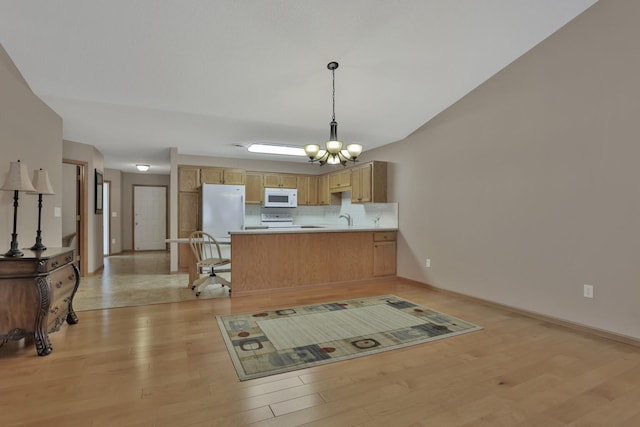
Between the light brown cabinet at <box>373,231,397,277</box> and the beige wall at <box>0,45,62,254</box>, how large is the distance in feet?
14.5

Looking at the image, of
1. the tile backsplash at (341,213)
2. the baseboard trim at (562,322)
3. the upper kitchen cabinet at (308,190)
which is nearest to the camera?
the baseboard trim at (562,322)

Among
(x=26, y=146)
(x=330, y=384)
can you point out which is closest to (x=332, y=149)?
(x=330, y=384)

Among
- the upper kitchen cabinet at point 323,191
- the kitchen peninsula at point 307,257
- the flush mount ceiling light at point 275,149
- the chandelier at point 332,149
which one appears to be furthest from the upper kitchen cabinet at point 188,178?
the chandelier at point 332,149

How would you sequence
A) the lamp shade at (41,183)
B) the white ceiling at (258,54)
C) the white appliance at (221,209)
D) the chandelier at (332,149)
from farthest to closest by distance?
the white appliance at (221,209) → the chandelier at (332,149) → the lamp shade at (41,183) → the white ceiling at (258,54)

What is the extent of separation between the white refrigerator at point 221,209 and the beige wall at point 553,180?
138 inches

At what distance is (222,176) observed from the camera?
20.8 ft

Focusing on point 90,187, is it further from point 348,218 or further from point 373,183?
point 373,183

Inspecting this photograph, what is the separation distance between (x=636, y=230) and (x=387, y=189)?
330 cm

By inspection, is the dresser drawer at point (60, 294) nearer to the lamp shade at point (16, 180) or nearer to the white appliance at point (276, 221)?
the lamp shade at point (16, 180)

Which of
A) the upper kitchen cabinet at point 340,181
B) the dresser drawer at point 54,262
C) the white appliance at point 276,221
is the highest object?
the upper kitchen cabinet at point 340,181

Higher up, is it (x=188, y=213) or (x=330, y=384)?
(x=188, y=213)

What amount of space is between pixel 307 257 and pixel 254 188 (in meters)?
2.62

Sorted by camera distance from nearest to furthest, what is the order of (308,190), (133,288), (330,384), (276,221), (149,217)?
(330,384)
(133,288)
(276,221)
(308,190)
(149,217)

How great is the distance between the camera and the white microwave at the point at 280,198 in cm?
675
